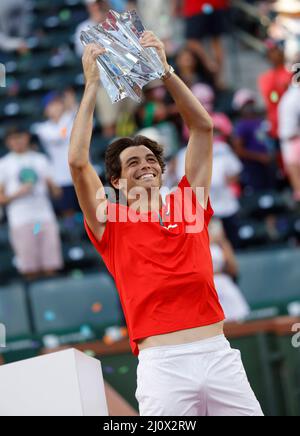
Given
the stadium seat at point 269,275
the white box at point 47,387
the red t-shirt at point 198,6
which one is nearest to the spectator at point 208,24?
the red t-shirt at point 198,6

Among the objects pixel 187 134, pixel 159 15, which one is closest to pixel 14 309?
pixel 187 134

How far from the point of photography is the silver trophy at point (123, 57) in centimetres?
452

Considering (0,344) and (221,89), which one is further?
(221,89)

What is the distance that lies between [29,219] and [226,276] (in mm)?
1801

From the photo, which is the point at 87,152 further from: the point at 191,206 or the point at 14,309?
the point at 14,309

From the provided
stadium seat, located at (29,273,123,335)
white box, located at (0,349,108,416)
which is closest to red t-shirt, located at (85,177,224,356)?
white box, located at (0,349,108,416)

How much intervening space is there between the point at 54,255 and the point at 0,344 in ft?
5.49

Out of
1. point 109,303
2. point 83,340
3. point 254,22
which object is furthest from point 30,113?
point 83,340

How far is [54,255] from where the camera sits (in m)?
9.20

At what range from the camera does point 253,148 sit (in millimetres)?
10133

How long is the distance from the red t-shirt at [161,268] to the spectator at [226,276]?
135 inches

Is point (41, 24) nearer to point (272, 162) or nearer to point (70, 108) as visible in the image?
point (70, 108)

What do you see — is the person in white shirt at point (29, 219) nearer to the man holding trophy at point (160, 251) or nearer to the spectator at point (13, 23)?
the spectator at point (13, 23)

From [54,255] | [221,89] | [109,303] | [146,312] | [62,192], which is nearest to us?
[146,312]
